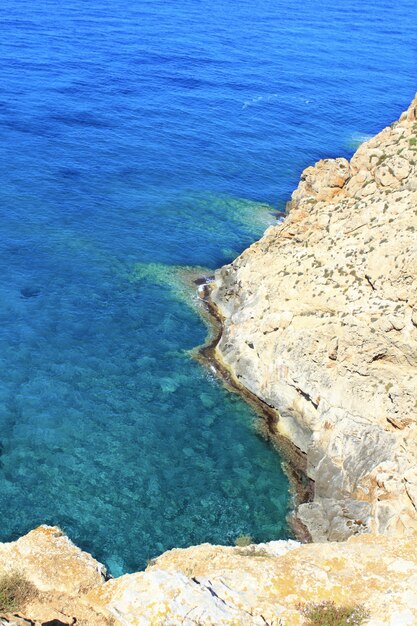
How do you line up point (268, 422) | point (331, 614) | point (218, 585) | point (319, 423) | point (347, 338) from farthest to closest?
point (268, 422) < point (319, 423) < point (347, 338) < point (218, 585) < point (331, 614)

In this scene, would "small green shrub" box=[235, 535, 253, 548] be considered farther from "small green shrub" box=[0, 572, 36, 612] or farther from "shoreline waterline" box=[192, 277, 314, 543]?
"small green shrub" box=[0, 572, 36, 612]

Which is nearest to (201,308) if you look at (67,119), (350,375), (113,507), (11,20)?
(350,375)

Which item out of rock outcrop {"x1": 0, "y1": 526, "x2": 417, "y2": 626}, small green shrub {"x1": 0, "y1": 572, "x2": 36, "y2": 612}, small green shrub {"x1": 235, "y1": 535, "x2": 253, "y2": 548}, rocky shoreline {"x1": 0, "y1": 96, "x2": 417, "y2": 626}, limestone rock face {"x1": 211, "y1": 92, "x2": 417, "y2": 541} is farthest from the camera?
limestone rock face {"x1": 211, "y1": 92, "x2": 417, "y2": 541}

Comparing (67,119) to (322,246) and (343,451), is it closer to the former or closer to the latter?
(322,246)

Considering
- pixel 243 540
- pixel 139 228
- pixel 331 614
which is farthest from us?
pixel 139 228

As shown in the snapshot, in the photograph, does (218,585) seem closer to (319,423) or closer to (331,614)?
(331,614)

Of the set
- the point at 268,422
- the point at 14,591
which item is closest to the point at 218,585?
the point at 14,591

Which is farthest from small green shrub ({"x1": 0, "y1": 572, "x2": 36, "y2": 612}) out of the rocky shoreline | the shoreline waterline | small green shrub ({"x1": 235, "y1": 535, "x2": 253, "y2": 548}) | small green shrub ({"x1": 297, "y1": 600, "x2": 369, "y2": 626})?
the shoreline waterline

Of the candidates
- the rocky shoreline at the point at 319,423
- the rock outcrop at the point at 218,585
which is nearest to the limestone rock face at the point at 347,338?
the rocky shoreline at the point at 319,423
